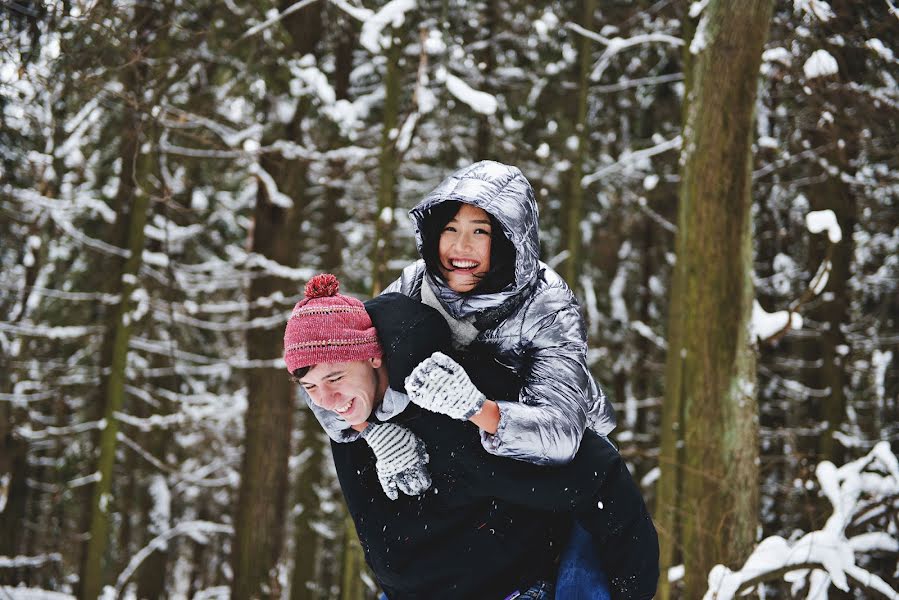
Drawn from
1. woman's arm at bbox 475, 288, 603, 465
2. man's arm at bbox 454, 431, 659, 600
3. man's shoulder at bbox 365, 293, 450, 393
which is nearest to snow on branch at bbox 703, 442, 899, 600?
man's arm at bbox 454, 431, 659, 600

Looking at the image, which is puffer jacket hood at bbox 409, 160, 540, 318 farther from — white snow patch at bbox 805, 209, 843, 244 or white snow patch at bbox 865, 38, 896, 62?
white snow patch at bbox 865, 38, 896, 62

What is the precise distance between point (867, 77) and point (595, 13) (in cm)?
388

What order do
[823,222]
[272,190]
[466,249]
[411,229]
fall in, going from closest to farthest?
1. [466,249]
2. [823,222]
3. [411,229]
4. [272,190]

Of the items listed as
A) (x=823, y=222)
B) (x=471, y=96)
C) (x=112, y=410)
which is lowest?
(x=112, y=410)

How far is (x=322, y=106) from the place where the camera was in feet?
32.4

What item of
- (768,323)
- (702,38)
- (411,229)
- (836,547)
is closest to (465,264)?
(836,547)

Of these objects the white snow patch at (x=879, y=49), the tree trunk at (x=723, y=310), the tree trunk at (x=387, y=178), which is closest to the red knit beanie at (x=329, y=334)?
the tree trunk at (x=723, y=310)

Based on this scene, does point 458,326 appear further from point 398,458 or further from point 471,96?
point 471,96

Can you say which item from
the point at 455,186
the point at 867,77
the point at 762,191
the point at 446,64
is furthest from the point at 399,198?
the point at 455,186

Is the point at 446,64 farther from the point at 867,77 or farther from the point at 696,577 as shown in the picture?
the point at 696,577

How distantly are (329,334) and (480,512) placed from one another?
2.37ft

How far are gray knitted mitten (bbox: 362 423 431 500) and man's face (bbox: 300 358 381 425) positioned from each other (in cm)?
8

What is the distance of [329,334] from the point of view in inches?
96.0

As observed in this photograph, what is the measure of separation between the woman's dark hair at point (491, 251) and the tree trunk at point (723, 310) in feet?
10.5
